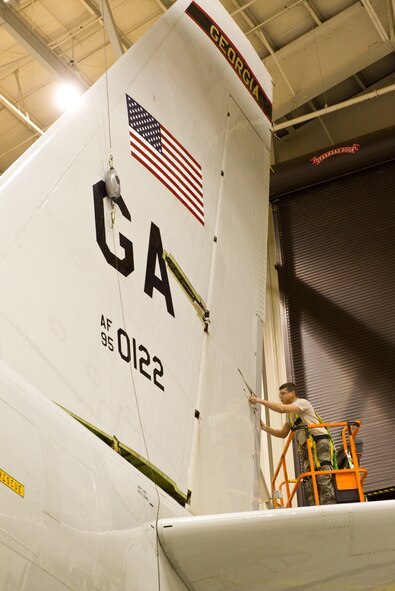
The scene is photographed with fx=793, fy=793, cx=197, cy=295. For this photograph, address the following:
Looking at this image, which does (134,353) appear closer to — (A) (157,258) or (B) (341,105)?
(A) (157,258)

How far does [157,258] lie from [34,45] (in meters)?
12.3

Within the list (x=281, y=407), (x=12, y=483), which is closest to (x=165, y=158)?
(x=12, y=483)

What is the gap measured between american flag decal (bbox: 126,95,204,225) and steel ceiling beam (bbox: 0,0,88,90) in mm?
10851

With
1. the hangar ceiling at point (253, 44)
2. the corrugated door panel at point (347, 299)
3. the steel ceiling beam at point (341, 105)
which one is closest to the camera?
the corrugated door panel at point (347, 299)

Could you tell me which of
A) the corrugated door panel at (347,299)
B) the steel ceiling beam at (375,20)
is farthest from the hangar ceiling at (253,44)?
the corrugated door panel at (347,299)

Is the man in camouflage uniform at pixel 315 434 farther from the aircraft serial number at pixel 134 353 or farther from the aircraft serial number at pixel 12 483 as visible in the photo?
the aircraft serial number at pixel 12 483

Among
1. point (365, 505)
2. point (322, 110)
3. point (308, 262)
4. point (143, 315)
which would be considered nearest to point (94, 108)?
point (143, 315)

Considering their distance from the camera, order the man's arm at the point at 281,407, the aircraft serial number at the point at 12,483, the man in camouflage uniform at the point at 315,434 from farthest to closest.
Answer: the man in camouflage uniform at the point at 315,434 → the man's arm at the point at 281,407 → the aircraft serial number at the point at 12,483

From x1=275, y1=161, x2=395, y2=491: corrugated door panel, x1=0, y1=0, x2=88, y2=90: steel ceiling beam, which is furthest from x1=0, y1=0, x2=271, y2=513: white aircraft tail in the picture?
x1=0, y1=0, x2=88, y2=90: steel ceiling beam

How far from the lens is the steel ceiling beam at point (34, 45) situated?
48.9 ft

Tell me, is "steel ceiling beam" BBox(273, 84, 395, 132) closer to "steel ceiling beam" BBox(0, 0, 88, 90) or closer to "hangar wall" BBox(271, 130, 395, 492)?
"hangar wall" BBox(271, 130, 395, 492)

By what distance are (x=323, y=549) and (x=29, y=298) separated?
63.2 inches

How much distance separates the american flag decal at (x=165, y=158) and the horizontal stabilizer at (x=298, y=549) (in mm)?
2356

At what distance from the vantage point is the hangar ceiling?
1730 cm
